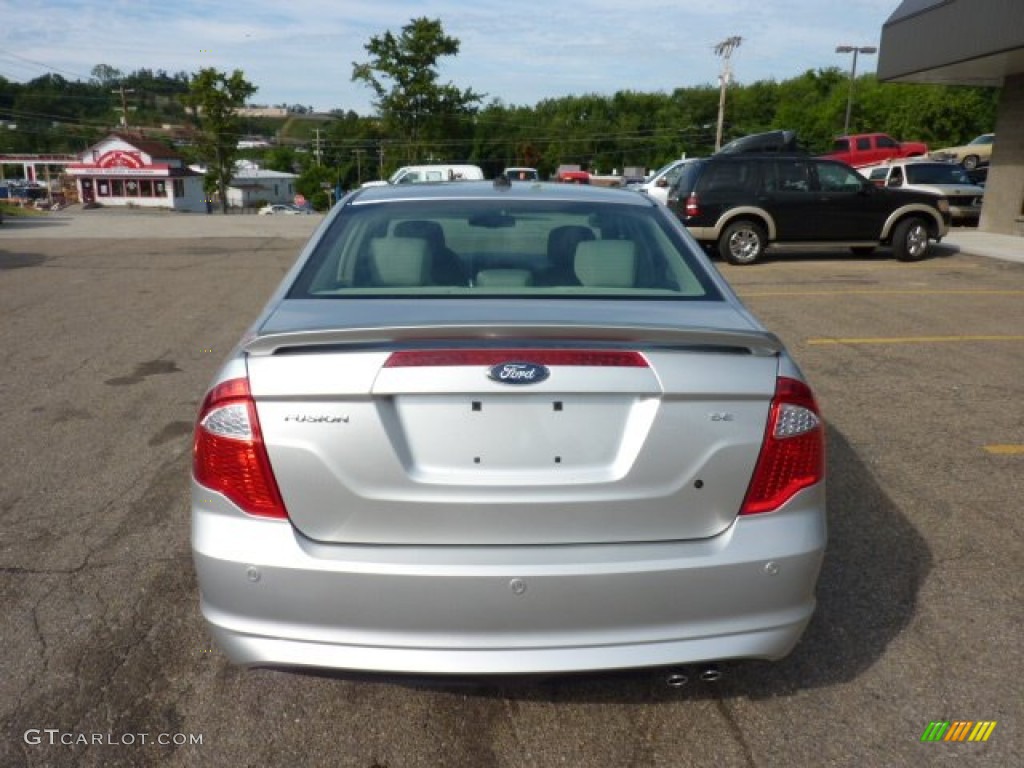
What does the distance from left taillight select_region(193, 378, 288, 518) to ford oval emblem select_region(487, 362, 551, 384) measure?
0.66 m

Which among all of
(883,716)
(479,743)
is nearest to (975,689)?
(883,716)

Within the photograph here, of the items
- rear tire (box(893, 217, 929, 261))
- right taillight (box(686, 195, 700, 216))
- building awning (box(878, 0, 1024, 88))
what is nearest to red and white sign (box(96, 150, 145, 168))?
building awning (box(878, 0, 1024, 88))

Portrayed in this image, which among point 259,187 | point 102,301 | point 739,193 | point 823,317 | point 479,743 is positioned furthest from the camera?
point 259,187

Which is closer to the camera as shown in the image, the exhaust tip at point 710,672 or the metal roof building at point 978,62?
the exhaust tip at point 710,672

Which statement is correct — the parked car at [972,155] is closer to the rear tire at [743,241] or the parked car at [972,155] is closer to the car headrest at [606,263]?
the rear tire at [743,241]

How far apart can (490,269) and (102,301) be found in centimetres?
883

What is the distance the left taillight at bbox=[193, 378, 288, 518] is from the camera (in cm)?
224

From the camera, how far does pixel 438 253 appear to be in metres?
3.21

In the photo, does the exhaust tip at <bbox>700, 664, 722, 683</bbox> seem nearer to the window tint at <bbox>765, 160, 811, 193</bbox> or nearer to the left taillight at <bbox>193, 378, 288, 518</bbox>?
the left taillight at <bbox>193, 378, 288, 518</bbox>

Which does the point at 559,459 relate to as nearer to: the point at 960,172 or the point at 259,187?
the point at 960,172

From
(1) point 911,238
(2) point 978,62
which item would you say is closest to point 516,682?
(1) point 911,238

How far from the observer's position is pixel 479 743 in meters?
2.56

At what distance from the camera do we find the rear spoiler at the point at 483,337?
7.36 feet

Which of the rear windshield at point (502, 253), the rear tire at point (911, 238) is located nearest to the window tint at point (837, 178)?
the rear tire at point (911, 238)
